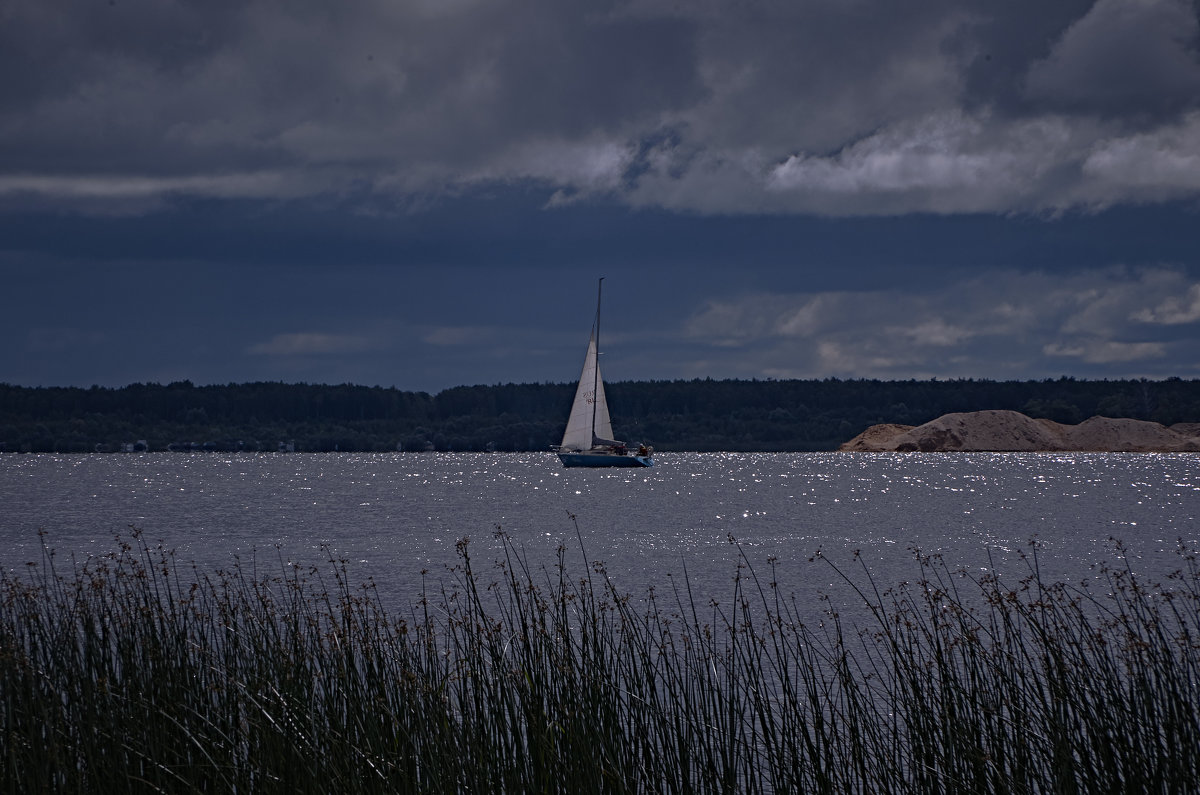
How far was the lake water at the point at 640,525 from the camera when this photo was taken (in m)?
28.4

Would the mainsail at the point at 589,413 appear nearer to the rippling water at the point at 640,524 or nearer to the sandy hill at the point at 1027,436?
the rippling water at the point at 640,524

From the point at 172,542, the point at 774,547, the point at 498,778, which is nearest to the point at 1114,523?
the point at 774,547

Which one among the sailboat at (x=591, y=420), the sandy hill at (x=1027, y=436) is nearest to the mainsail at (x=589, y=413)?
the sailboat at (x=591, y=420)

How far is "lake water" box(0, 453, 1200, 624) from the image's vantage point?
93.2 feet

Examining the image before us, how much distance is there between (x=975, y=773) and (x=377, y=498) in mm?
64460

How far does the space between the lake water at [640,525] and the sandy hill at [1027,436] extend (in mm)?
102377

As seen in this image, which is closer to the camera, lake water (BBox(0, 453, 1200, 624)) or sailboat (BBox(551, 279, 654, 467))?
lake water (BBox(0, 453, 1200, 624))

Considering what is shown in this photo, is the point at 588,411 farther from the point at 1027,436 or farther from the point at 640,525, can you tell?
the point at 1027,436

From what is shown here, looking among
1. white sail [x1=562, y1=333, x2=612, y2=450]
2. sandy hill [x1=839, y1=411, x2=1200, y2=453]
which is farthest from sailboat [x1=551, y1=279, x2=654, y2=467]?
sandy hill [x1=839, y1=411, x2=1200, y2=453]

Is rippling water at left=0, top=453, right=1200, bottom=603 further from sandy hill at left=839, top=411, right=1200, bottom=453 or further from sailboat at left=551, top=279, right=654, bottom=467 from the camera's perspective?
sandy hill at left=839, top=411, right=1200, bottom=453

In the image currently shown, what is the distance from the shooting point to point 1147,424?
193 meters

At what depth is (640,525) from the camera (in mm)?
44688

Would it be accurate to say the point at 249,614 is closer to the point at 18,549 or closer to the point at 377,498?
the point at 18,549

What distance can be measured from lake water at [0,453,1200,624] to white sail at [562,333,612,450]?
398 cm
